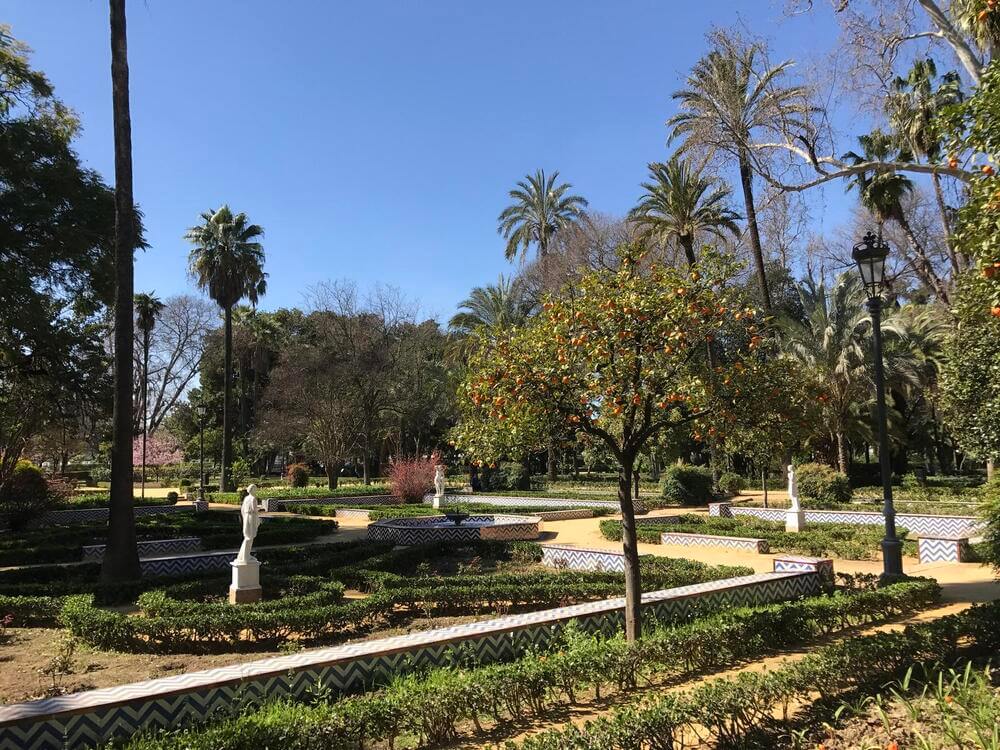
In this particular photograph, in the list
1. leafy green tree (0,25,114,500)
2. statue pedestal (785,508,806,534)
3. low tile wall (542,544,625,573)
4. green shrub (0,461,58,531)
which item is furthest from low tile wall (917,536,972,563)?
green shrub (0,461,58,531)

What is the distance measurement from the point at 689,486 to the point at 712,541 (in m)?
10.8

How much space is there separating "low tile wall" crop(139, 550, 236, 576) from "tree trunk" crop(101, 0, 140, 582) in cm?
90

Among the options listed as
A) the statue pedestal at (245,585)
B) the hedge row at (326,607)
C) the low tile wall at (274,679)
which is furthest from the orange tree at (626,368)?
the statue pedestal at (245,585)

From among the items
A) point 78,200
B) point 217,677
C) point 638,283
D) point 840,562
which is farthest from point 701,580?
point 78,200

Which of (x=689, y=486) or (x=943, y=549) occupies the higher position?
(x=689, y=486)

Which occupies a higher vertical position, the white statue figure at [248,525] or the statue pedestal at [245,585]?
the white statue figure at [248,525]

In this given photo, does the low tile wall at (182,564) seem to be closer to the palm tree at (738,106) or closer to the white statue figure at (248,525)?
the white statue figure at (248,525)

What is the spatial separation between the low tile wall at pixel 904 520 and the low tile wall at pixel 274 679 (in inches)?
455

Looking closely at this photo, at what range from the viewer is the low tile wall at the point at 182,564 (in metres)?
13.6

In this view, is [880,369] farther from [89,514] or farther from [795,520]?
[89,514]

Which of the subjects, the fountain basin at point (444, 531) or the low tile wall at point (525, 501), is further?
the low tile wall at point (525, 501)

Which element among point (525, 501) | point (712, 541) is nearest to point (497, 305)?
point (525, 501)

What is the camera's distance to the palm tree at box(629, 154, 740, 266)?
26.6 m

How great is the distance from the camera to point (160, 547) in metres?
17.0
